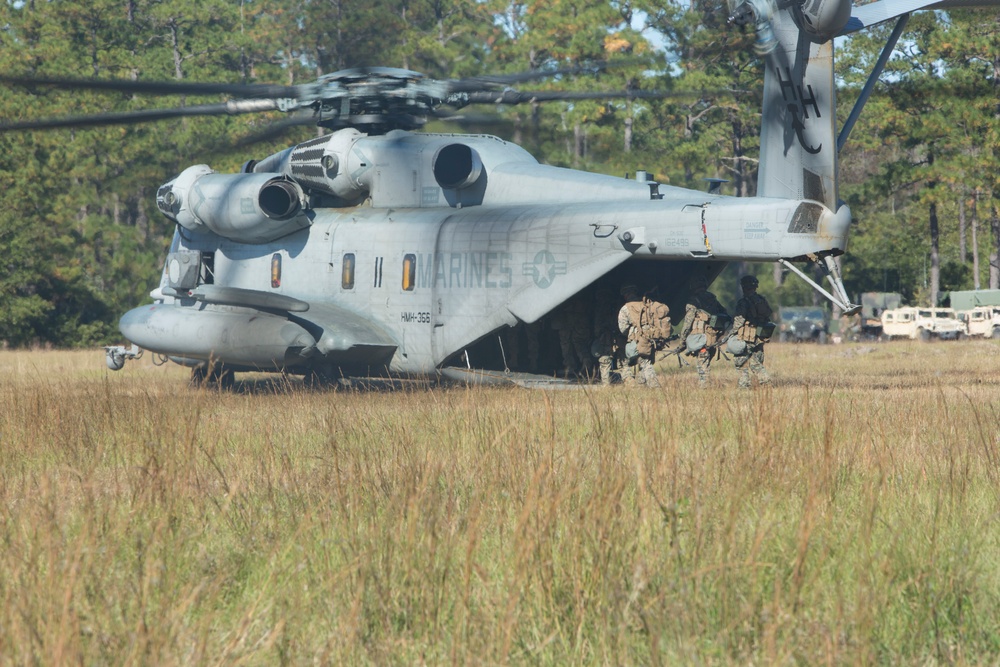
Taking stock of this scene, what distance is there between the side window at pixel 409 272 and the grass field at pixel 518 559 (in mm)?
7133

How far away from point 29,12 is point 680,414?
42.9 meters

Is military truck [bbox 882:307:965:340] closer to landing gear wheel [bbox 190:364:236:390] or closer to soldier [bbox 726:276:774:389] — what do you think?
soldier [bbox 726:276:774:389]

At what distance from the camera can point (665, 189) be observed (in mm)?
13922

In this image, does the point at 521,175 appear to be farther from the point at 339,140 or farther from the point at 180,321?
the point at 180,321

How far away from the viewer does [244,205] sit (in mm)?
15922

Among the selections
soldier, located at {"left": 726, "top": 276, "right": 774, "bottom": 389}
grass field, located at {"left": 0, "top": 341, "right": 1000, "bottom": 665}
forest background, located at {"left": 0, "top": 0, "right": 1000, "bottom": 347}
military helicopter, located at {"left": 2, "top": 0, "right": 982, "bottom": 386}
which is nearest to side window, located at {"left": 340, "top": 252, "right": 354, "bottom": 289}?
military helicopter, located at {"left": 2, "top": 0, "right": 982, "bottom": 386}

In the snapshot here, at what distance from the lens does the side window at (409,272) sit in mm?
14828

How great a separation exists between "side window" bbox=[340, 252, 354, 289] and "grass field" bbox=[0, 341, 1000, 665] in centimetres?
772

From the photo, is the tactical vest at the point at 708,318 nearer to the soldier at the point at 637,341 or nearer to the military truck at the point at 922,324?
the soldier at the point at 637,341

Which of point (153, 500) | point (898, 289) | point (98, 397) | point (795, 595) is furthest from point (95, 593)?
point (898, 289)

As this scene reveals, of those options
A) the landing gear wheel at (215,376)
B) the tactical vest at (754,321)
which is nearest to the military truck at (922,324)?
the tactical vest at (754,321)

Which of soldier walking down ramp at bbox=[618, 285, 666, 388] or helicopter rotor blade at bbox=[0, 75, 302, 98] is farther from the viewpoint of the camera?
soldier walking down ramp at bbox=[618, 285, 666, 388]

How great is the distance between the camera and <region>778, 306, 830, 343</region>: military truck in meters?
40.7

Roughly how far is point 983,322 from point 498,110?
19.1 meters
